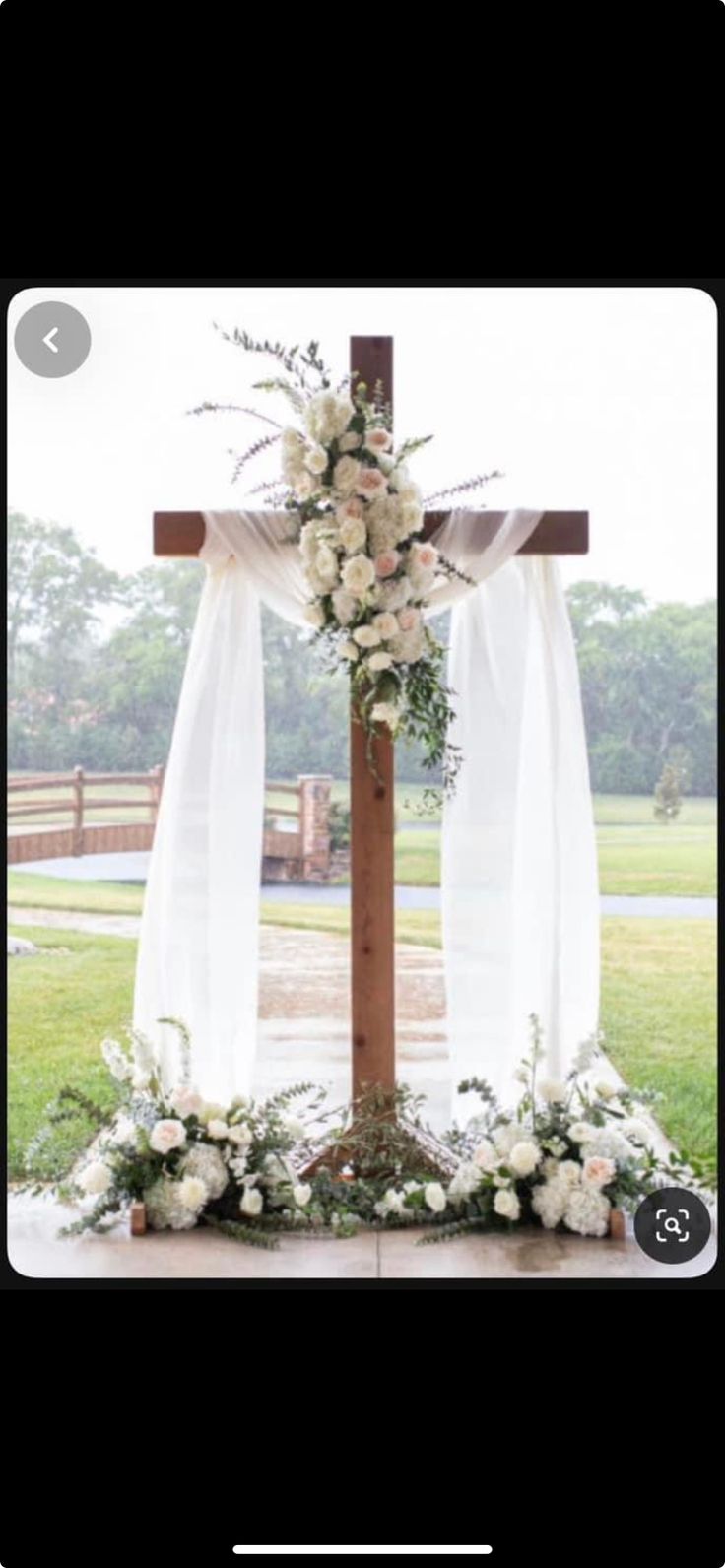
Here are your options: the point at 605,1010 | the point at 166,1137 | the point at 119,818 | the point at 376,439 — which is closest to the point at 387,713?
the point at 376,439

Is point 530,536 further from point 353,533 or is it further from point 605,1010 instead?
point 605,1010

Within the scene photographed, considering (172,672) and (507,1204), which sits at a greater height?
(172,672)

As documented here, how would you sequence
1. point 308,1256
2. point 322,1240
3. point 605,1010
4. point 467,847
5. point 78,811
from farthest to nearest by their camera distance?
1. point 605,1010
2. point 78,811
3. point 467,847
4. point 322,1240
5. point 308,1256

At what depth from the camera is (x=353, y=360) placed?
9.84 ft

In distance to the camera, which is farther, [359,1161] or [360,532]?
[359,1161]

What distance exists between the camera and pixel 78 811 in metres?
3.34

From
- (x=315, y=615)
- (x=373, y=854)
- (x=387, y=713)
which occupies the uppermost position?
(x=315, y=615)

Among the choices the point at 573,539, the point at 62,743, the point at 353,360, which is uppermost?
the point at 353,360

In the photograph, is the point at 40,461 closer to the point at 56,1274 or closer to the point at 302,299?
the point at 302,299

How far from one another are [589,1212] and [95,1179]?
1146 millimetres

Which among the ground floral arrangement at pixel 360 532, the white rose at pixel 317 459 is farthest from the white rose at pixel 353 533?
the white rose at pixel 317 459

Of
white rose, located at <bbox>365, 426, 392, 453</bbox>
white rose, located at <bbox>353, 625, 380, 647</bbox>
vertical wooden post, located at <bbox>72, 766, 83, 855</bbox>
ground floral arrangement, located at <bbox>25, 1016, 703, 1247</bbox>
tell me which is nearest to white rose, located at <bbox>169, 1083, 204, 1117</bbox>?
ground floral arrangement, located at <bbox>25, 1016, 703, 1247</bbox>
